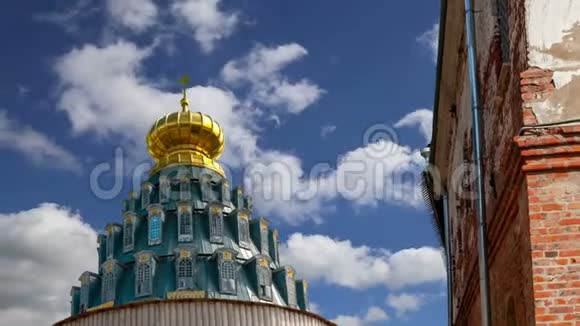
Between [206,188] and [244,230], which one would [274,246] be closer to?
[244,230]

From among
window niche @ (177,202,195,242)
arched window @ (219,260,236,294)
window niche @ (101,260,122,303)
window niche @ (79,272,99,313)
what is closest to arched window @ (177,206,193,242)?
window niche @ (177,202,195,242)

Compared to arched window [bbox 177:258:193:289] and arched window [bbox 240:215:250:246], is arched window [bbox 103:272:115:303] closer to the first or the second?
arched window [bbox 177:258:193:289]

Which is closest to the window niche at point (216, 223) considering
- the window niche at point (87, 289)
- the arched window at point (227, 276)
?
the arched window at point (227, 276)

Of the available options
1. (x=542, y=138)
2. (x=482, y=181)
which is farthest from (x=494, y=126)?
(x=542, y=138)

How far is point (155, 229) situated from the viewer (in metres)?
36.7

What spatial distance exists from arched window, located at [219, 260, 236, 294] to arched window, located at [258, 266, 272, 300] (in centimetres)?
117

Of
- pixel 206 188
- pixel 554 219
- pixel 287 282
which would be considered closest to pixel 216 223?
pixel 206 188

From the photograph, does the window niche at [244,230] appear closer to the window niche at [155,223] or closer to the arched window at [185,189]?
the arched window at [185,189]

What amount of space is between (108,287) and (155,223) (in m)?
3.46

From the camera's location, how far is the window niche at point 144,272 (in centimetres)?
3362

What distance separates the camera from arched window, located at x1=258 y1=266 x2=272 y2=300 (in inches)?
1368

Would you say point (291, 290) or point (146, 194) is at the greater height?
point (146, 194)

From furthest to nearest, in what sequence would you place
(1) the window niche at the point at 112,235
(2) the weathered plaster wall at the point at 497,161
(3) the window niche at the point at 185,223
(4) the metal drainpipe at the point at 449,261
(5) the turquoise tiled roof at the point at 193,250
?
(1) the window niche at the point at 112,235 < (3) the window niche at the point at 185,223 < (5) the turquoise tiled roof at the point at 193,250 < (4) the metal drainpipe at the point at 449,261 < (2) the weathered plaster wall at the point at 497,161

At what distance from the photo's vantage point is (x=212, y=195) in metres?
38.7
